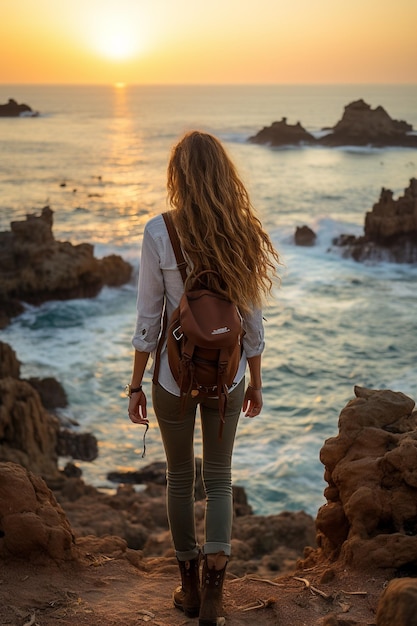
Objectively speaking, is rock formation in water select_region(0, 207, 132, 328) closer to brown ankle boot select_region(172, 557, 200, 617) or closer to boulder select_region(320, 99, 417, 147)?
brown ankle boot select_region(172, 557, 200, 617)

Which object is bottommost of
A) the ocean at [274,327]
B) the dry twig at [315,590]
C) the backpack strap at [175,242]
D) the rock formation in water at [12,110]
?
the ocean at [274,327]

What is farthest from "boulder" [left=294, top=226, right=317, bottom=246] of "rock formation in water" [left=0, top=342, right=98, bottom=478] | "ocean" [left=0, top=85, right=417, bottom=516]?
"rock formation in water" [left=0, top=342, right=98, bottom=478]

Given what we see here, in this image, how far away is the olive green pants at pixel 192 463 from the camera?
2.85m

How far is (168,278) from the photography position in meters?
2.78

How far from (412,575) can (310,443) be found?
7.86m

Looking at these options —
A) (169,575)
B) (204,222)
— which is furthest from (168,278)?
(169,575)

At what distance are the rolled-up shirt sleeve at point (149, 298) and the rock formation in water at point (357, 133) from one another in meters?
61.6

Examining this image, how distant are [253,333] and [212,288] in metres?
0.31

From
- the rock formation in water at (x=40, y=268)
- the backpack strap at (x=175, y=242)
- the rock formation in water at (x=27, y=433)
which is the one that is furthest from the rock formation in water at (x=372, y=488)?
the rock formation in water at (x=40, y=268)

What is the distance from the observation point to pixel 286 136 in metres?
65.9

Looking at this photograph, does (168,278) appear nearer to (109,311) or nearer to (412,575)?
(412,575)

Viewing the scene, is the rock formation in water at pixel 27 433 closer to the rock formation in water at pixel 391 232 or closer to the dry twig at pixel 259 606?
the dry twig at pixel 259 606

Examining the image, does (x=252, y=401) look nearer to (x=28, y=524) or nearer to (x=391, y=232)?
(x=28, y=524)

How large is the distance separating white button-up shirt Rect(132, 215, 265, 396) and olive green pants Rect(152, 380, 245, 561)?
0.30 ft
